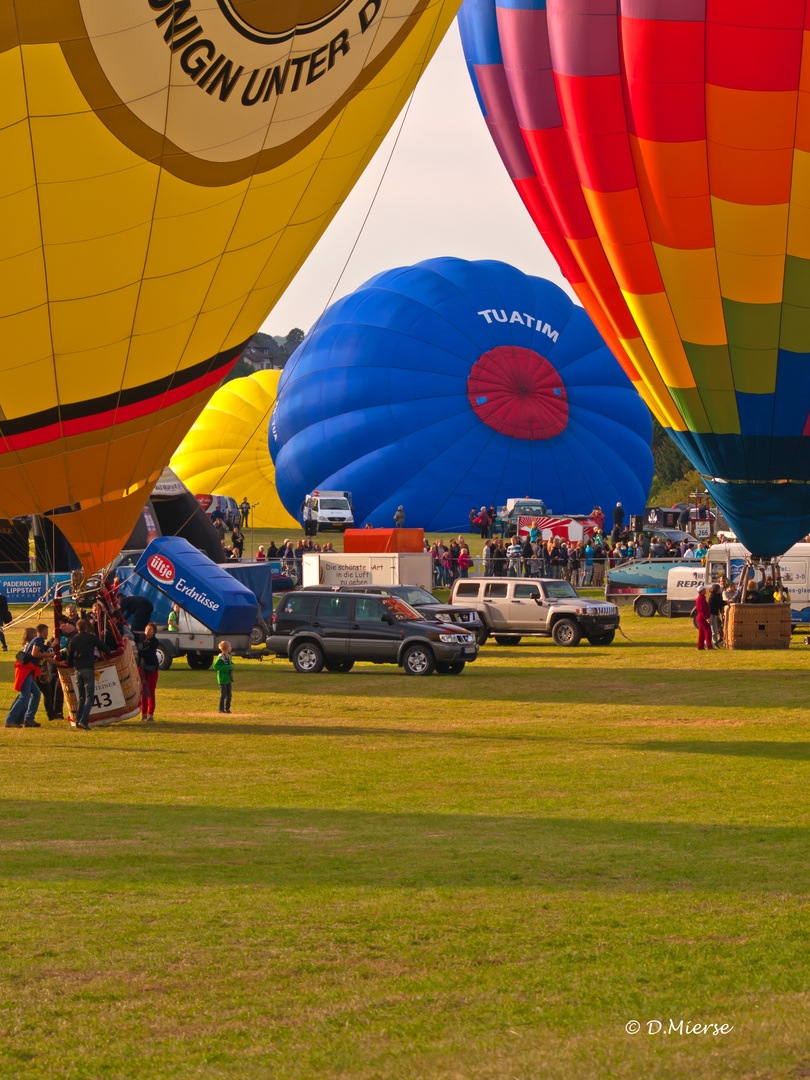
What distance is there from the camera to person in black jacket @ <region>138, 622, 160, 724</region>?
19.6 metres

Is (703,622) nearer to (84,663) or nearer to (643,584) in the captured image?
(643,584)

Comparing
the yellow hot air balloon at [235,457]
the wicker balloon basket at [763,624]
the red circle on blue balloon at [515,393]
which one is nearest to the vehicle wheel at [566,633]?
the wicker balloon basket at [763,624]

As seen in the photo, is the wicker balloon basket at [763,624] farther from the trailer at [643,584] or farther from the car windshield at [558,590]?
the trailer at [643,584]

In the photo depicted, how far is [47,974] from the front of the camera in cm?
736

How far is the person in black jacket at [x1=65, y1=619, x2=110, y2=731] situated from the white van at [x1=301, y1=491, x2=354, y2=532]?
3480 cm

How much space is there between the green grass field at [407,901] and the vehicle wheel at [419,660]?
251 inches

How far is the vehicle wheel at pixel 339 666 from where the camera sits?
26.3 metres

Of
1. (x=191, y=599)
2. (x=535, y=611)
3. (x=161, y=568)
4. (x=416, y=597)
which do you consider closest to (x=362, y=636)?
(x=191, y=599)

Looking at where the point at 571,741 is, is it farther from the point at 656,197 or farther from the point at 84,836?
the point at 656,197

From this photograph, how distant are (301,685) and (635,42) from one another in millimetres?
12384

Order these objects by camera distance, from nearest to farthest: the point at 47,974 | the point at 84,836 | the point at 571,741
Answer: the point at 47,974 < the point at 84,836 < the point at 571,741

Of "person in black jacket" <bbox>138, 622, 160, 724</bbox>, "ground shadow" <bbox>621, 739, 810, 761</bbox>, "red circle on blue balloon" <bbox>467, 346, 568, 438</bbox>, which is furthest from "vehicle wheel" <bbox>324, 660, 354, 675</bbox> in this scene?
"red circle on blue balloon" <bbox>467, 346, 568, 438</bbox>

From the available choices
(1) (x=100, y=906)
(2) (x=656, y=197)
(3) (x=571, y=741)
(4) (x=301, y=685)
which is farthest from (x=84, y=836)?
(2) (x=656, y=197)

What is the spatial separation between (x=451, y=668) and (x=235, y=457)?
4416cm
